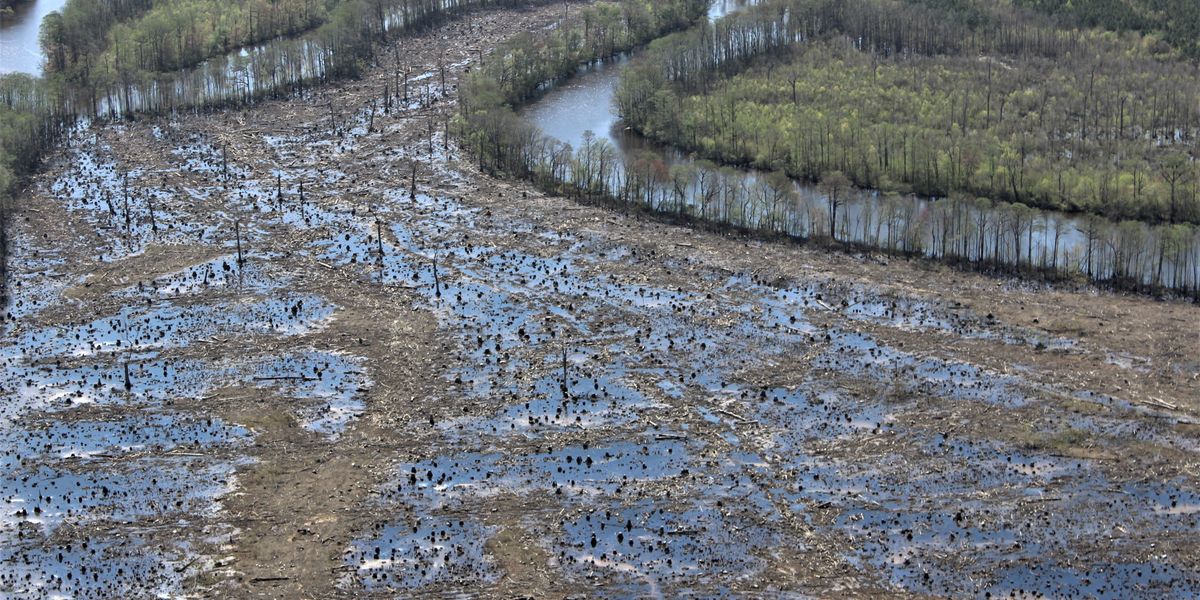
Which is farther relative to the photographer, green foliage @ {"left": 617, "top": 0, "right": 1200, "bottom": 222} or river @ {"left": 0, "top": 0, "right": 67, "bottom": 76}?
river @ {"left": 0, "top": 0, "right": 67, "bottom": 76}

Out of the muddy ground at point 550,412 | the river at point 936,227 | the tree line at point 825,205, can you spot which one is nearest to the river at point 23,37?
the muddy ground at point 550,412

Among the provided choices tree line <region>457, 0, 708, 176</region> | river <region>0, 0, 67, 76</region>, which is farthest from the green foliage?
river <region>0, 0, 67, 76</region>

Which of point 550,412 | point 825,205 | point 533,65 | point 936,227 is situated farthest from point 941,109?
point 550,412

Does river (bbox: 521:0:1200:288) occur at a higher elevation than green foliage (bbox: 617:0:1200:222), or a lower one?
lower

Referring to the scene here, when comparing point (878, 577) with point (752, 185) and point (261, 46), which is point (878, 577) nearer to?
point (752, 185)

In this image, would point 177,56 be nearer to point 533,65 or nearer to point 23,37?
point 23,37

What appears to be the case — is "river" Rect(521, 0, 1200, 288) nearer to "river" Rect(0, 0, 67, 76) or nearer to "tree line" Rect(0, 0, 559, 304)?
"tree line" Rect(0, 0, 559, 304)

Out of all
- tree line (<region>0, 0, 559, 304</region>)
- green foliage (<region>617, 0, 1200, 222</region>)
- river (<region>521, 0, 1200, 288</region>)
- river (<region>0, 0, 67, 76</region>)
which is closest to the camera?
river (<region>521, 0, 1200, 288</region>)

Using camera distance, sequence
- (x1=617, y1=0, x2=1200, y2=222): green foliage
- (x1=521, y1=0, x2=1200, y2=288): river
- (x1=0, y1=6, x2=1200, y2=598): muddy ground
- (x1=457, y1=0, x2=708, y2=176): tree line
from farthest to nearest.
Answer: (x1=457, y1=0, x2=708, y2=176): tree line, (x1=617, y1=0, x2=1200, y2=222): green foliage, (x1=521, y1=0, x2=1200, y2=288): river, (x1=0, y1=6, x2=1200, y2=598): muddy ground
